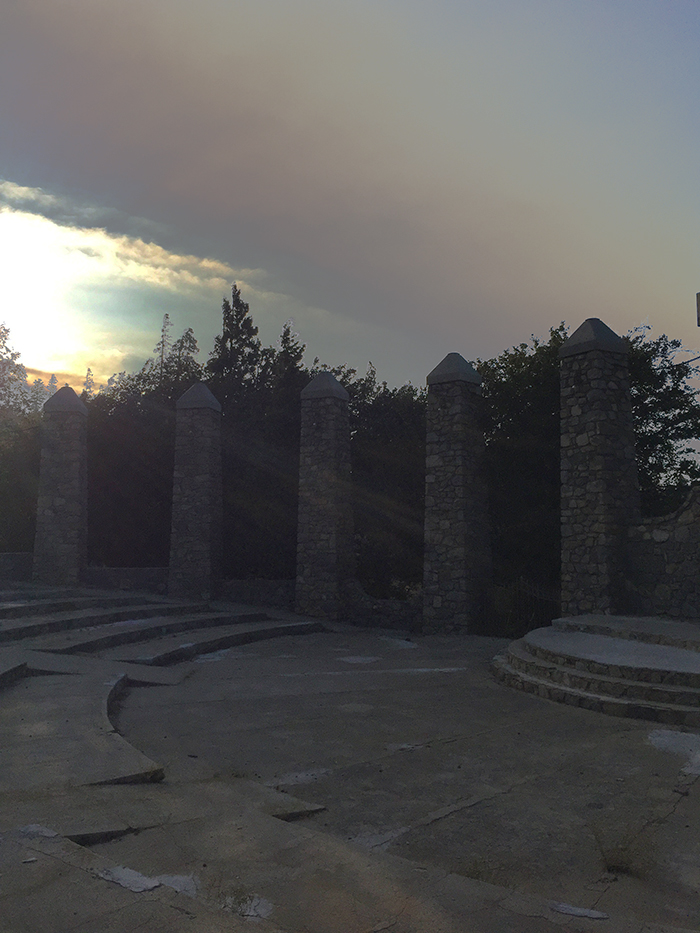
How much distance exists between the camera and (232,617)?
1405 cm

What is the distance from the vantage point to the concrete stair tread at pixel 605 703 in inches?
258

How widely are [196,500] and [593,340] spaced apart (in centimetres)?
1031

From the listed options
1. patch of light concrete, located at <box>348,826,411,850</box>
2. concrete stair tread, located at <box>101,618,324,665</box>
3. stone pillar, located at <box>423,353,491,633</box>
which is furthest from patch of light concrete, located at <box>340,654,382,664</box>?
patch of light concrete, located at <box>348,826,411,850</box>

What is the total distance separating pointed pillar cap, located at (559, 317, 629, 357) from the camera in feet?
39.9

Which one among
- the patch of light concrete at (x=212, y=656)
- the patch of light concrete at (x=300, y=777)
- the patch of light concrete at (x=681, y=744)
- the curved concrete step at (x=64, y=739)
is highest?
the curved concrete step at (x=64, y=739)

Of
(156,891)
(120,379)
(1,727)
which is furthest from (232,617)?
(120,379)

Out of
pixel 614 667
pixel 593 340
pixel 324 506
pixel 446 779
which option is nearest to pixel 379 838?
pixel 446 779

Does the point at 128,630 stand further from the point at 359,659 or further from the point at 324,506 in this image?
the point at 324,506

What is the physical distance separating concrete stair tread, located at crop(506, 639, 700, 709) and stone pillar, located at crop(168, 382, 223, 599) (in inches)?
396

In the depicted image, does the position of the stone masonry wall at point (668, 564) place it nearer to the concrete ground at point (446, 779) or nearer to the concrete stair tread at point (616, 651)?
the concrete stair tread at point (616, 651)

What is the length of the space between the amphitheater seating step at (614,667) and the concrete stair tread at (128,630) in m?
5.91

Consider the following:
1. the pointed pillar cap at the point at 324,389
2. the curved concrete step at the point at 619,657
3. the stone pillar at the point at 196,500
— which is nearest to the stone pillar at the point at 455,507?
the pointed pillar cap at the point at 324,389

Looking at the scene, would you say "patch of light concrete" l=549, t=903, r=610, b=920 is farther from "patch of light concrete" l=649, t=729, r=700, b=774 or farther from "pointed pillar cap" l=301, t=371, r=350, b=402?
"pointed pillar cap" l=301, t=371, r=350, b=402

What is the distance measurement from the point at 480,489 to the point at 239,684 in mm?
7724
